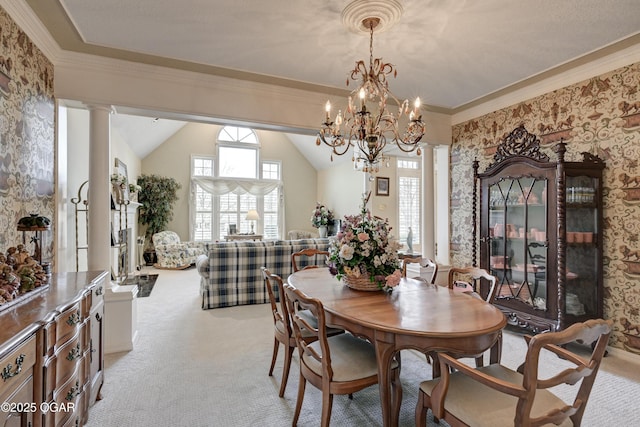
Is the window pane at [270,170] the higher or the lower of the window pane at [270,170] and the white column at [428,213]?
the higher

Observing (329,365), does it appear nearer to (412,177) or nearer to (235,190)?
(412,177)

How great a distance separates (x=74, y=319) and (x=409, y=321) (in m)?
1.62

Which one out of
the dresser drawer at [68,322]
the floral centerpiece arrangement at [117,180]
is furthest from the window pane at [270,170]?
the dresser drawer at [68,322]

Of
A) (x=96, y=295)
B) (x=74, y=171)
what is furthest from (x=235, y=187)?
(x=96, y=295)

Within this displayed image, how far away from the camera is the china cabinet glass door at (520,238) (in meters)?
3.08

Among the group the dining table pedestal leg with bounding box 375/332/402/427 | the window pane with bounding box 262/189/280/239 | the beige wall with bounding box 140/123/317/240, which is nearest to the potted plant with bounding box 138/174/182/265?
the beige wall with bounding box 140/123/317/240

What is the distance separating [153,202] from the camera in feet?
25.7

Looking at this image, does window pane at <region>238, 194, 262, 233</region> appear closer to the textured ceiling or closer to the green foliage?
the green foliage

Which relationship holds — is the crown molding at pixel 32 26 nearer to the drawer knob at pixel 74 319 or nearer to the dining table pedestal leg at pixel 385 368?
the drawer knob at pixel 74 319

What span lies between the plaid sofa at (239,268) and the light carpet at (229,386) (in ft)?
2.30

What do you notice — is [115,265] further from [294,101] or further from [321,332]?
[321,332]

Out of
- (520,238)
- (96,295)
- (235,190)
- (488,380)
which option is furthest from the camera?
(235,190)

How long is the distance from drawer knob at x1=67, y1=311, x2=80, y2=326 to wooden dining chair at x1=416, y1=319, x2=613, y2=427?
169cm

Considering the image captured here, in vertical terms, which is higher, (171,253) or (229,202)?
(229,202)
